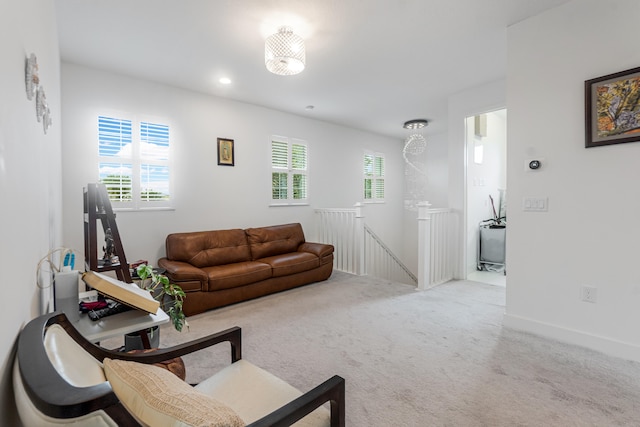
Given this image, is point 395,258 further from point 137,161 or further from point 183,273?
point 137,161

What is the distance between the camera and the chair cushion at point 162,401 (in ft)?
2.06

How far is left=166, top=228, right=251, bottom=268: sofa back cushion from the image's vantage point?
3604 millimetres

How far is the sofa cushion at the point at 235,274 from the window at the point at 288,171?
1474 millimetres

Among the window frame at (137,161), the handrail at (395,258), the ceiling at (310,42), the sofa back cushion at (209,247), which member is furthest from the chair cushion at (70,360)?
the handrail at (395,258)

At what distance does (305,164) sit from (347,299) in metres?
2.64

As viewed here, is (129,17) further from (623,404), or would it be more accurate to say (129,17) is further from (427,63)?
(623,404)

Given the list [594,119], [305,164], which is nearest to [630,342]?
[594,119]

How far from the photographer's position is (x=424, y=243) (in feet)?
12.5

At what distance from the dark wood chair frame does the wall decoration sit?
8.52 ft

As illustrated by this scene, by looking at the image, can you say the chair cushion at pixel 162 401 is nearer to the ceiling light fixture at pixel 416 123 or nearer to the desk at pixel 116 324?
the desk at pixel 116 324

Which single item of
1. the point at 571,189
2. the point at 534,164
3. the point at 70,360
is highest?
the point at 534,164

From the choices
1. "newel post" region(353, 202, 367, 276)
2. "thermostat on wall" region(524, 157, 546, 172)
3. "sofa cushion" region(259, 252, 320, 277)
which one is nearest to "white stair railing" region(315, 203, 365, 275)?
"newel post" region(353, 202, 367, 276)

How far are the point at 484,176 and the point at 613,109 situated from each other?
2834 millimetres

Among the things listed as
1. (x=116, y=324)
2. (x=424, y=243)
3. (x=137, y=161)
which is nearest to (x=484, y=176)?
(x=424, y=243)
